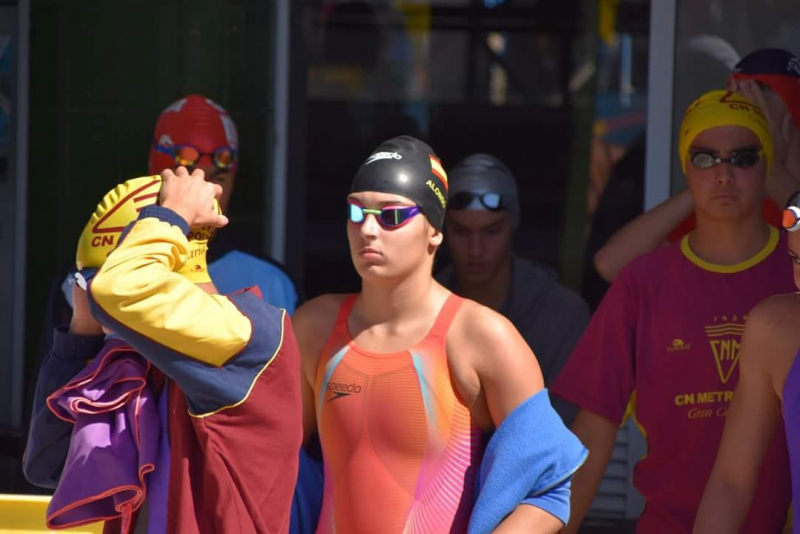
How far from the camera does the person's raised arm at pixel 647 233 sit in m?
3.87

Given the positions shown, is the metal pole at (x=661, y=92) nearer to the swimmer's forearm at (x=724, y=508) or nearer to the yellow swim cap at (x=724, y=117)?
the yellow swim cap at (x=724, y=117)

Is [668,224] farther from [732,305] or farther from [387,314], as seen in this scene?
[387,314]

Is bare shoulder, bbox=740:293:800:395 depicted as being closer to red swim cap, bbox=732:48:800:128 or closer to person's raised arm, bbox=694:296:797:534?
person's raised arm, bbox=694:296:797:534

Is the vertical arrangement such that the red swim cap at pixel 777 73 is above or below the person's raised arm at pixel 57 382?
above

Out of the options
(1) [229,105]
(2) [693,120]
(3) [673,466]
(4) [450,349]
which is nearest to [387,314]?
(4) [450,349]

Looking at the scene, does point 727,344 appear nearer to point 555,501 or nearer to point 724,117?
point 724,117

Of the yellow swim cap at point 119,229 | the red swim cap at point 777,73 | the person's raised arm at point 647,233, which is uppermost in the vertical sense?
the red swim cap at point 777,73

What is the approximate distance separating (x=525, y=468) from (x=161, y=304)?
0.89m

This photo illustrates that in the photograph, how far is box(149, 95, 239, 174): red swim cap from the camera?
4355mm

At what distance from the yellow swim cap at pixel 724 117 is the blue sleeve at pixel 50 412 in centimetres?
173

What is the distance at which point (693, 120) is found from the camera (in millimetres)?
→ 3490

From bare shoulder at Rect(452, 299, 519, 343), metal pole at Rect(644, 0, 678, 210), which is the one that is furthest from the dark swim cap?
metal pole at Rect(644, 0, 678, 210)

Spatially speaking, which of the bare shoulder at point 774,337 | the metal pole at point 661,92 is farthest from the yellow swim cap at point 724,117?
the metal pole at point 661,92

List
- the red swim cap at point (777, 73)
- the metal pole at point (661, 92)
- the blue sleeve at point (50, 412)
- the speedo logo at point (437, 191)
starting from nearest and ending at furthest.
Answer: the blue sleeve at point (50, 412)
the speedo logo at point (437, 191)
the red swim cap at point (777, 73)
the metal pole at point (661, 92)
